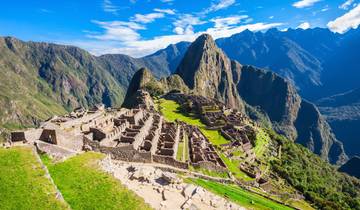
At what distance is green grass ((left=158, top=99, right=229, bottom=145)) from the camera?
88.2 m

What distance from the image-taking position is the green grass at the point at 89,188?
77.5 feet

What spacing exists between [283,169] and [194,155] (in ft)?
133

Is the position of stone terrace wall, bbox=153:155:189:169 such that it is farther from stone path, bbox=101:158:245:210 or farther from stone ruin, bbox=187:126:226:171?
stone path, bbox=101:158:245:210

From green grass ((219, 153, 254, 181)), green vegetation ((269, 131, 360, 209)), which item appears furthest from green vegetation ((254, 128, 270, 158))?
green grass ((219, 153, 254, 181))

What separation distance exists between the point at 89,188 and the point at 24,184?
454cm

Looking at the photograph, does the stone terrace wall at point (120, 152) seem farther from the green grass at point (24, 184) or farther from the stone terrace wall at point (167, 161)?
the green grass at point (24, 184)

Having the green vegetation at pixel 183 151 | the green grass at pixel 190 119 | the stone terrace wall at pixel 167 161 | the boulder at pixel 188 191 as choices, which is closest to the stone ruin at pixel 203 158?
the green vegetation at pixel 183 151

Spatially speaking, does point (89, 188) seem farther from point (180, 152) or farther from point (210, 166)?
point (180, 152)

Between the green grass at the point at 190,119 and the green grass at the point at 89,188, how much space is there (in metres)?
57.4

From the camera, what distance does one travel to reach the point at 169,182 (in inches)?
1254

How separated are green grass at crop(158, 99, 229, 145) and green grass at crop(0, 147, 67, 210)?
199 ft

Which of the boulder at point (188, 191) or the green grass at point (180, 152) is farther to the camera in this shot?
the green grass at point (180, 152)

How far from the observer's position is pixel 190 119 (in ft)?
372

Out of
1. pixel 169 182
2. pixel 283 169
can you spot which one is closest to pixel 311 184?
pixel 283 169
